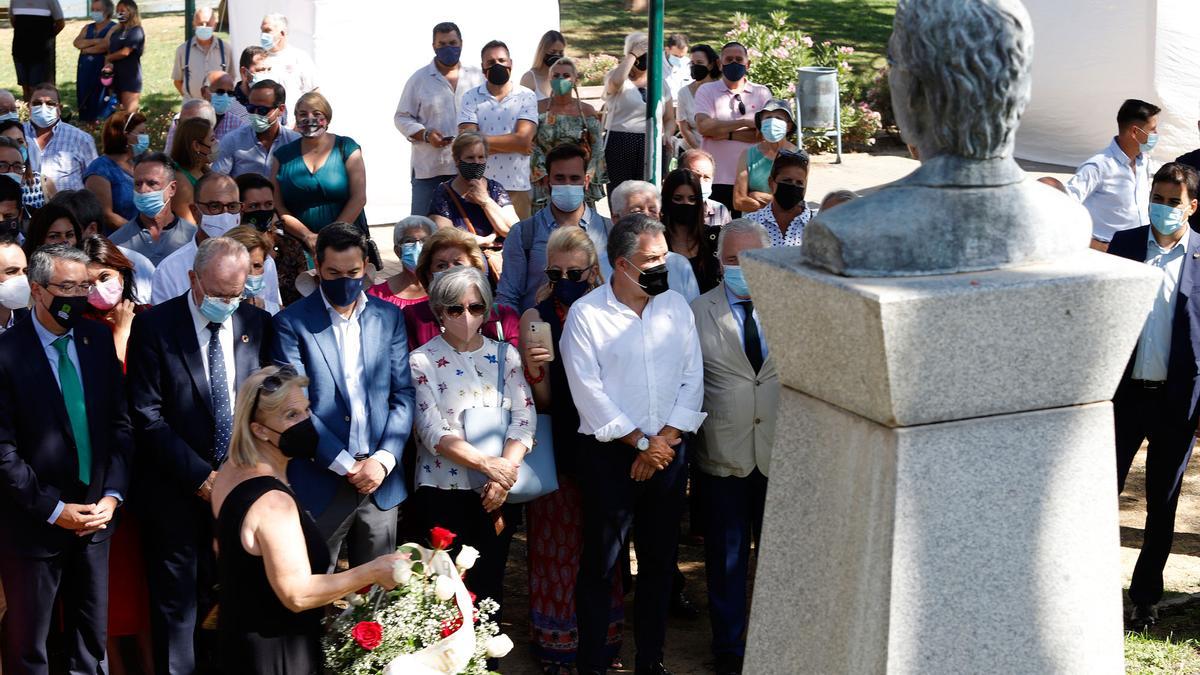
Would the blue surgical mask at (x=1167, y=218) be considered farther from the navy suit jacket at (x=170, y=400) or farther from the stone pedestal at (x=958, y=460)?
the navy suit jacket at (x=170, y=400)

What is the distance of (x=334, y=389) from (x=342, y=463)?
0.32m

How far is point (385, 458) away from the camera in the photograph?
583 centimetres

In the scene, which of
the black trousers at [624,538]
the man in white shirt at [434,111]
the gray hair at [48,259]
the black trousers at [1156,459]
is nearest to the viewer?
the gray hair at [48,259]

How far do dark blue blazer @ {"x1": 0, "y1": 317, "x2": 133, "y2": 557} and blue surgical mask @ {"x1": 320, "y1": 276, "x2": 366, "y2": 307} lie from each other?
879mm

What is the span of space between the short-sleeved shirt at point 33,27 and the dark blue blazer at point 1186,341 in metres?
14.6

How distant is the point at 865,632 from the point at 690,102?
28.0ft

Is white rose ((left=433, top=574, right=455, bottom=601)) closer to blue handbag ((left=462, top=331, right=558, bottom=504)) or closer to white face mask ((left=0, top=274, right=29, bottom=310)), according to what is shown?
blue handbag ((left=462, top=331, right=558, bottom=504))

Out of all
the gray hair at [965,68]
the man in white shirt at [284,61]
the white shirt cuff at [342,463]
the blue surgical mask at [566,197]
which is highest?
the gray hair at [965,68]

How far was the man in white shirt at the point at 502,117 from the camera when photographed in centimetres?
990

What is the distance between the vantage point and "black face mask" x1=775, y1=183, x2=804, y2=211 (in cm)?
768

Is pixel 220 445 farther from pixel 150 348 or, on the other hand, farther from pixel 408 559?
pixel 408 559

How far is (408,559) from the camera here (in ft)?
15.2

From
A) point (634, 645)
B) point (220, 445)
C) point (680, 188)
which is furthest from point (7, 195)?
point (634, 645)

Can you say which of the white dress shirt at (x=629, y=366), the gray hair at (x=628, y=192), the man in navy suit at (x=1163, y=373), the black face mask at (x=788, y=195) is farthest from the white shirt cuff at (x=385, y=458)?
the man in navy suit at (x=1163, y=373)
